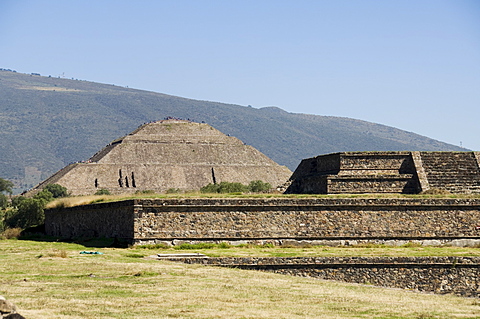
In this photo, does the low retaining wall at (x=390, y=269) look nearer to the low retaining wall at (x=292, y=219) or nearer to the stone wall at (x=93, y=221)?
the low retaining wall at (x=292, y=219)

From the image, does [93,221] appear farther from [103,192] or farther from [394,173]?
[103,192]

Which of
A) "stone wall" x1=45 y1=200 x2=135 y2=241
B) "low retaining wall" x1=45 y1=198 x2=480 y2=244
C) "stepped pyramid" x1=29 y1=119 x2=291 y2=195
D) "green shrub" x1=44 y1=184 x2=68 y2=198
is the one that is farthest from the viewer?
"stepped pyramid" x1=29 y1=119 x2=291 y2=195

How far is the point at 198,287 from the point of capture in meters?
19.9

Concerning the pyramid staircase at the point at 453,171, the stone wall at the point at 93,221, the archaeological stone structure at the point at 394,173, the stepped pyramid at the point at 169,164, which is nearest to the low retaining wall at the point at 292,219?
the stone wall at the point at 93,221

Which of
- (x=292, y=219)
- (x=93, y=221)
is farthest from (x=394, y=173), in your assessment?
(x=93, y=221)

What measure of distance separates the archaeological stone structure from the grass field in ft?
49.6

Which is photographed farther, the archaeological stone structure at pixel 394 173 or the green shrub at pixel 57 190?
the green shrub at pixel 57 190

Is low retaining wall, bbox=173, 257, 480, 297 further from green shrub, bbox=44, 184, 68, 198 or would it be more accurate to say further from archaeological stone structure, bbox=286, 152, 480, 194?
green shrub, bbox=44, 184, 68, 198

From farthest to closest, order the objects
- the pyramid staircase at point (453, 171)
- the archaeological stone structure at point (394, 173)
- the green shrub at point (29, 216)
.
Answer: the green shrub at point (29, 216) → the pyramid staircase at point (453, 171) → the archaeological stone structure at point (394, 173)

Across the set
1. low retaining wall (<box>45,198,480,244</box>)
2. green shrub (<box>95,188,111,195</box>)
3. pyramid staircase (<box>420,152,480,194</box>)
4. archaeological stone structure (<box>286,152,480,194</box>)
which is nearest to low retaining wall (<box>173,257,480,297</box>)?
low retaining wall (<box>45,198,480,244</box>)

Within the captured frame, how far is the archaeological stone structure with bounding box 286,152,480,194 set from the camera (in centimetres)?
3847

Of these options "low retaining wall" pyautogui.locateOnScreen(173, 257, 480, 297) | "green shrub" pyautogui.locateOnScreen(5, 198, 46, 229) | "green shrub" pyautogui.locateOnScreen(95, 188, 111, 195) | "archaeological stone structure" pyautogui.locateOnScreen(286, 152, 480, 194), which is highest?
"archaeological stone structure" pyautogui.locateOnScreen(286, 152, 480, 194)

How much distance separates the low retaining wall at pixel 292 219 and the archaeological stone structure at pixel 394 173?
4.91 m

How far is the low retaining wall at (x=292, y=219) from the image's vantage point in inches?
1221
